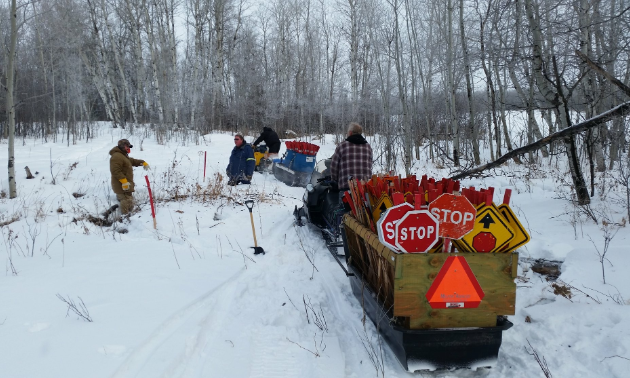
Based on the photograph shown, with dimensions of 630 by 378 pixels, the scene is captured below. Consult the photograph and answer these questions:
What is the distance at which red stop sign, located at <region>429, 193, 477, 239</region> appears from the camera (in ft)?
8.45

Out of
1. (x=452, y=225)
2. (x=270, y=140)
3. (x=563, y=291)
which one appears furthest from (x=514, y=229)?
(x=270, y=140)

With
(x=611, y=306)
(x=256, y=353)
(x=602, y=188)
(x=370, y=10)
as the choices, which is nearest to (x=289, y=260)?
(x=256, y=353)

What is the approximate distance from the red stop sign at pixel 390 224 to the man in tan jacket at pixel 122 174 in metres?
6.97

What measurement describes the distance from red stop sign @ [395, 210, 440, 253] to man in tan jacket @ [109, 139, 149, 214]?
276 inches

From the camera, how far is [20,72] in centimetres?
2447

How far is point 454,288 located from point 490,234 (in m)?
0.44

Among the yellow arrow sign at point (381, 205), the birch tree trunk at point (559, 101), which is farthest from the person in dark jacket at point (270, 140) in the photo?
the yellow arrow sign at point (381, 205)

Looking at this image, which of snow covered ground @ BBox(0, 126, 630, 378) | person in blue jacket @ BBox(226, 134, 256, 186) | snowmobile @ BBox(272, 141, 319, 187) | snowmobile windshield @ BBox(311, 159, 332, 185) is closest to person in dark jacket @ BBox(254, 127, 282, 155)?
snowmobile @ BBox(272, 141, 319, 187)

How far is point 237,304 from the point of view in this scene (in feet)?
13.2

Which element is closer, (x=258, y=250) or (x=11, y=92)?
(x=258, y=250)

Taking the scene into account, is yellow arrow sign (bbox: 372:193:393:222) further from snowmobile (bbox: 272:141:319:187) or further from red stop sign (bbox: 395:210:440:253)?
snowmobile (bbox: 272:141:319:187)

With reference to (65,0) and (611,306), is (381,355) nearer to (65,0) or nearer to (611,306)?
(611,306)

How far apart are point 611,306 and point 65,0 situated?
2707cm

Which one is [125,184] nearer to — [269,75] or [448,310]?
[448,310]
